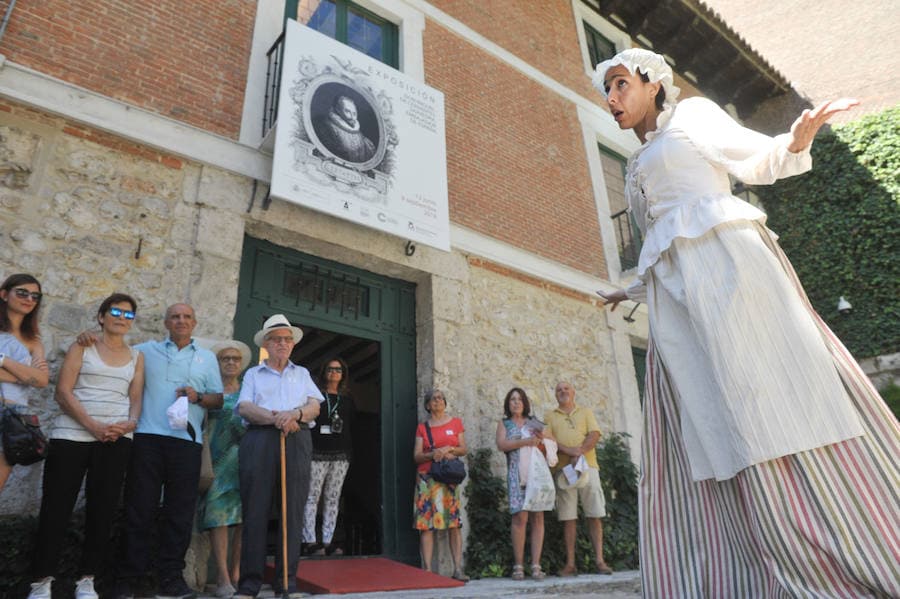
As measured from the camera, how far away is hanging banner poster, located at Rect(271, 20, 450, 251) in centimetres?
541

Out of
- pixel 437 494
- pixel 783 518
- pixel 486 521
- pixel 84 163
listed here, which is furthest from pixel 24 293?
pixel 486 521

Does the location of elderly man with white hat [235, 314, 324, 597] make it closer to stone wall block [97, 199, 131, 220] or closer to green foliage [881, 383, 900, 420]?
stone wall block [97, 199, 131, 220]

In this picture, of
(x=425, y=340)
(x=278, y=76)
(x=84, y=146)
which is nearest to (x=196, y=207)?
(x=84, y=146)

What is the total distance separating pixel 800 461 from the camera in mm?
1481

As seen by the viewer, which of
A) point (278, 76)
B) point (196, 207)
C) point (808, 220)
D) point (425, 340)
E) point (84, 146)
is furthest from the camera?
point (808, 220)

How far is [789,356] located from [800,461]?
271 millimetres

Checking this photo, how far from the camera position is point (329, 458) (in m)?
5.15

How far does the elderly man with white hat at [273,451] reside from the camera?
11.7 feet

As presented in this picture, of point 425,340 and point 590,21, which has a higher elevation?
point 590,21

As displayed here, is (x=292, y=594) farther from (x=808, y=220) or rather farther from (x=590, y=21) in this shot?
(x=808, y=220)

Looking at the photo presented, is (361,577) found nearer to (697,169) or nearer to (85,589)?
(85,589)

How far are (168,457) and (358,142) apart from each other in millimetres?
3583

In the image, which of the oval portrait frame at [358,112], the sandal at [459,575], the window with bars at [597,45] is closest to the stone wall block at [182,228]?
the oval portrait frame at [358,112]

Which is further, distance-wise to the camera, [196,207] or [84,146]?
[196,207]
